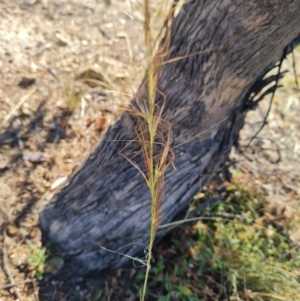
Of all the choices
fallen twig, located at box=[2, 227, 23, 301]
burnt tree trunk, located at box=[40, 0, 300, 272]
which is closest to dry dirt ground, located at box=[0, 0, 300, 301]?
fallen twig, located at box=[2, 227, 23, 301]

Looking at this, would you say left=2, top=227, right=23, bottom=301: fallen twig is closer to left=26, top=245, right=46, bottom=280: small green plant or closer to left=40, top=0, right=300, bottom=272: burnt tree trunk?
left=26, top=245, right=46, bottom=280: small green plant

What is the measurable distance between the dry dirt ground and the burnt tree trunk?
179 millimetres

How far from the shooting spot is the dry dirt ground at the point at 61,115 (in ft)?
6.90

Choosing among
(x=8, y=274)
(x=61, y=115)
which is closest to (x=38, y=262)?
(x=8, y=274)

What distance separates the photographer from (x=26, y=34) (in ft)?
9.20

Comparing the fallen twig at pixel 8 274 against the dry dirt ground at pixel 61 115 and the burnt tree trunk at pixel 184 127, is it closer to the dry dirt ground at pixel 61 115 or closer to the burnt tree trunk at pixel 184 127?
the dry dirt ground at pixel 61 115

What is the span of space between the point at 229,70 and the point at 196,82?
129 millimetres

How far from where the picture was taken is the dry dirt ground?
210 cm

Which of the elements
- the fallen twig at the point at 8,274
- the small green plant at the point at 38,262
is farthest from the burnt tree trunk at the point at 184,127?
the fallen twig at the point at 8,274

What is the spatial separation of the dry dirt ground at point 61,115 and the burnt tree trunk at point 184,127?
0.18 m

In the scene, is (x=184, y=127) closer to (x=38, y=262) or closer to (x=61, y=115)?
(x=38, y=262)

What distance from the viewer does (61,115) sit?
100.0 inches

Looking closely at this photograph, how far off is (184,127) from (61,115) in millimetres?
996

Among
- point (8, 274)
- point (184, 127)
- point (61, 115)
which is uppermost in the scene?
point (184, 127)
